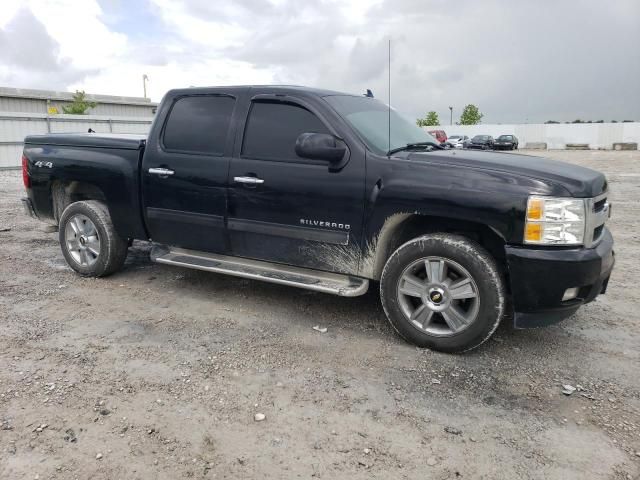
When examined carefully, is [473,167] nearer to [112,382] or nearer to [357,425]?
[357,425]

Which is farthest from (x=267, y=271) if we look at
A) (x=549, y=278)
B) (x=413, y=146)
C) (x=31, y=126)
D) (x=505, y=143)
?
(x=505, y=143)

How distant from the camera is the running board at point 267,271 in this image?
13.4 ft

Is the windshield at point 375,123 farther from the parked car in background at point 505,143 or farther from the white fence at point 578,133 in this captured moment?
the white fence at point 578,133

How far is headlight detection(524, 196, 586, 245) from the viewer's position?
132 inches

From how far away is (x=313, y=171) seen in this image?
4102 mm

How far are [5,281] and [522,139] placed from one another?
186ft

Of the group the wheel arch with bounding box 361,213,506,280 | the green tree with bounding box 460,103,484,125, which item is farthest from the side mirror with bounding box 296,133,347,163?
the green tree with bounding box 460,103,484,125

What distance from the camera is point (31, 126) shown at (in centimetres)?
2034

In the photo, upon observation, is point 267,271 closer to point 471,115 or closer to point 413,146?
point 413,146

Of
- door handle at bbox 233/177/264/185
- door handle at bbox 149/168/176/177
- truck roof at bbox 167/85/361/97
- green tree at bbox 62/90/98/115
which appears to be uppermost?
green tree at bbox 62/90/98/115

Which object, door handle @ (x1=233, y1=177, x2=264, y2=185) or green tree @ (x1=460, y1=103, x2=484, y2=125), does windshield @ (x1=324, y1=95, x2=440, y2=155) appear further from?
green tree @ (x1=460, y1=103, x2=484, y2=125)

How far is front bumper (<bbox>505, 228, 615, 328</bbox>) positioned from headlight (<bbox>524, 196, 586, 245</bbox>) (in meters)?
0.08

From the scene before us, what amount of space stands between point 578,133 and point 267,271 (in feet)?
181

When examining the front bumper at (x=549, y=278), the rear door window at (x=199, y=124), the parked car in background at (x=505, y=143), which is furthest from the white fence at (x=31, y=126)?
the parked car in background at (x=505, y=143)
